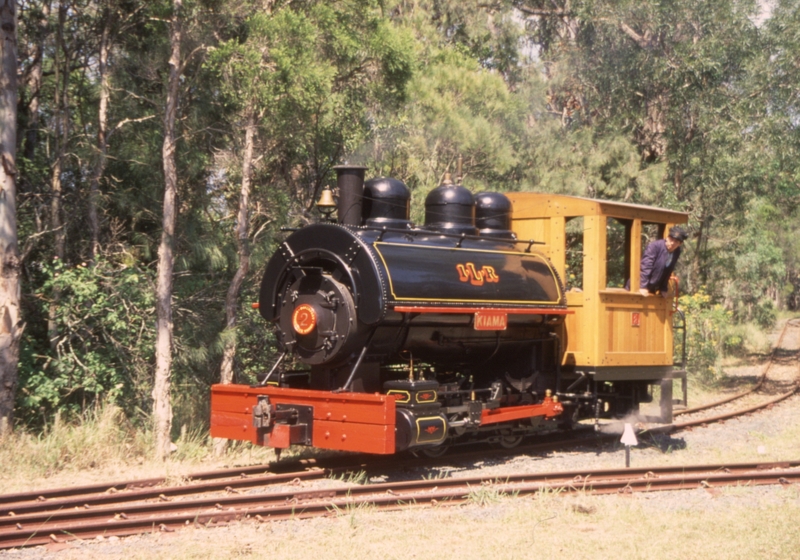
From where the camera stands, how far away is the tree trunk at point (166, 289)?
33.1 ft

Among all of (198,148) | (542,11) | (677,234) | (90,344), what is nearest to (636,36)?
(542,11)

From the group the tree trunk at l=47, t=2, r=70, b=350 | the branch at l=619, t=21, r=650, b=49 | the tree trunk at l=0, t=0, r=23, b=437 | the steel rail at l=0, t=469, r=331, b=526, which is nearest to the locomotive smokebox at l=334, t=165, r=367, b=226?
the steel rail at l=0, t=469, r=331, b=526

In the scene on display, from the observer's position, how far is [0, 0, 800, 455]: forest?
34.2 feet

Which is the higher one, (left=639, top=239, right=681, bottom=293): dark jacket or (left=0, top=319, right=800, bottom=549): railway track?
(left=639, top=239, right=681, bottom=293): dark jacket

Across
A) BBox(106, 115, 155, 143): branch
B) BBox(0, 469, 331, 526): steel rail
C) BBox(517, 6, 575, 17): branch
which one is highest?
BBox(517, 6, 575, 17): branch

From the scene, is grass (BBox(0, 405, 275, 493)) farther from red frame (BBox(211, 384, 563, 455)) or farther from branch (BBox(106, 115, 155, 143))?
branch (BBox(106, 115, 155, 143))

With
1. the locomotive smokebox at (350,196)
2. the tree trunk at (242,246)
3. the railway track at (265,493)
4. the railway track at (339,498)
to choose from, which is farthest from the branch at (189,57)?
the railway track at (339,498)

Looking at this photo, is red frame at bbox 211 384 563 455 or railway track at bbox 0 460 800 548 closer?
railway track at bbox 0 460 800 548

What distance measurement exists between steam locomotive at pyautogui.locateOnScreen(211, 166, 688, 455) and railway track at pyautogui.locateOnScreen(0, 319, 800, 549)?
479 millimetres

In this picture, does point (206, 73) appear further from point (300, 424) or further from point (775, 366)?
point (775, 366)

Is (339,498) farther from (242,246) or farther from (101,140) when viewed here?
(101,140)

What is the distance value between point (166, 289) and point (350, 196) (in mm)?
2580

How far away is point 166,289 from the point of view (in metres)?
10.2

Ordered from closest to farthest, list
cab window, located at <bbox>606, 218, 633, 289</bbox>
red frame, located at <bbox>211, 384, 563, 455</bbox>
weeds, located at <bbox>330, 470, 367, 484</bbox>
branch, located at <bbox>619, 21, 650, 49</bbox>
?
red frame, located at <bbox>211, 384, 563, 455</bbox>, weeds, located at <bbox>330, 470, 367, 484</bbox>, cab window, located at <bbox>606, 218, 633, 289</bbox>, branch, located at <bbox>619, 21, 650, 49</bbox>
